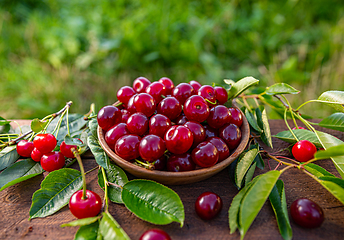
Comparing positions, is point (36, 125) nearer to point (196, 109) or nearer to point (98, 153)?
point (98, 153)

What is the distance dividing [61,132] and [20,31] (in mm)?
2193

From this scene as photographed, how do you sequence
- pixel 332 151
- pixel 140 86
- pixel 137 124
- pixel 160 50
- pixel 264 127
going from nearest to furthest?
pixel 332 151
pixel 137 124
pixel 264 127
pixel 140 86
pixel 160 50

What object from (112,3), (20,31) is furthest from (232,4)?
(20,31)

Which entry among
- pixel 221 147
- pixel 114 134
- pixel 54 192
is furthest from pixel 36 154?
pixel 221 147

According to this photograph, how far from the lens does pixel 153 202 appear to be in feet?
2.12

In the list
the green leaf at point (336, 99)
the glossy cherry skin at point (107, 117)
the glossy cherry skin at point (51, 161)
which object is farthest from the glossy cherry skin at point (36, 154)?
the green leaf at point (336, 99)

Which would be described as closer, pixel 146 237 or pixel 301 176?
pixel 146 237

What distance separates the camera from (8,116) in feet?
6.48

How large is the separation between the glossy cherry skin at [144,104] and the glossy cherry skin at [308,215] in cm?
52

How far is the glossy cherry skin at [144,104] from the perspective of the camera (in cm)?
79

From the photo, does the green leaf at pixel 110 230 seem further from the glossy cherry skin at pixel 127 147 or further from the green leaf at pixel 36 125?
the green leaf at pixel 36 125

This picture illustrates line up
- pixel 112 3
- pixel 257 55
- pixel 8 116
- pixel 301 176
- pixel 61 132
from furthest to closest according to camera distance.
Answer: pixel 112 3 → pixel 257 55 → pixel 8 116 → pixel 61 132 → pixel 301 176

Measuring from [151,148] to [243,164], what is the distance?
295 mm

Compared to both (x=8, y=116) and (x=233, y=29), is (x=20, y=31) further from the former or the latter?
(x=233, y=29)
